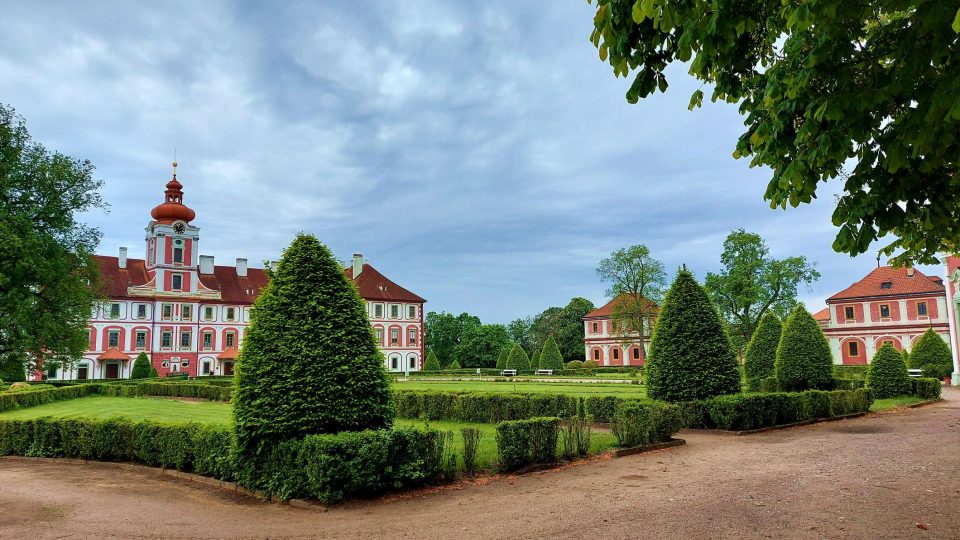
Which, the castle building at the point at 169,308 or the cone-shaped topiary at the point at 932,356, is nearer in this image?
the cone-shaped topiary at the point at 932,356

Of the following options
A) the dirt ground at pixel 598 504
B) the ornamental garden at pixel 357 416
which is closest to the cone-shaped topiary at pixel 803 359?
the ornamental garden at pixel 357 416

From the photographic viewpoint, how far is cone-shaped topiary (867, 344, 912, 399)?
2373 cm

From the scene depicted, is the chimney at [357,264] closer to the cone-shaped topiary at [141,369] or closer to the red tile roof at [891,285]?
the cone-shaped topiary at [141,369]

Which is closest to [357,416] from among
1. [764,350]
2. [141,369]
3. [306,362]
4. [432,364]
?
[306,362]

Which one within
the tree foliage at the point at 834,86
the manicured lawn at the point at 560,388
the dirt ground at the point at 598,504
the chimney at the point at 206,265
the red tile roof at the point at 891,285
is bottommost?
the dirt ground at the point at 598,504

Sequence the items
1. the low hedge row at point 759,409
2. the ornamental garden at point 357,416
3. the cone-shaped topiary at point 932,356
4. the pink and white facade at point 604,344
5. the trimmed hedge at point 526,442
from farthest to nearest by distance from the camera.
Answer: the pink and white facade at point 604,344 → the cone-shaped topiary at point 932,356 → the low hedge row at point 759,409 → the trimmed hedge at point 526,442 → the ornamental garden at point 357,416

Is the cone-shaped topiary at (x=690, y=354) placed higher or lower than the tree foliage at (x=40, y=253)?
lower

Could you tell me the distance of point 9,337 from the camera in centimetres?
2666

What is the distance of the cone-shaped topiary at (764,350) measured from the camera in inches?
1030

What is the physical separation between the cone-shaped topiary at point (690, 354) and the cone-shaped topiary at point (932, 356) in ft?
82.2

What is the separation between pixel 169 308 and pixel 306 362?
54327 mm

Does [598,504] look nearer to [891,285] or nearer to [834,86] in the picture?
[834,86]

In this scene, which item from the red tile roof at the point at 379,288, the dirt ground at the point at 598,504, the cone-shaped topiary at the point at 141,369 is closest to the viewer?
the dirt ground at the point at 598,504

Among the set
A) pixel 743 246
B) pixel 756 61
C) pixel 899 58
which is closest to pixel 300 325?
pixel 756 61
